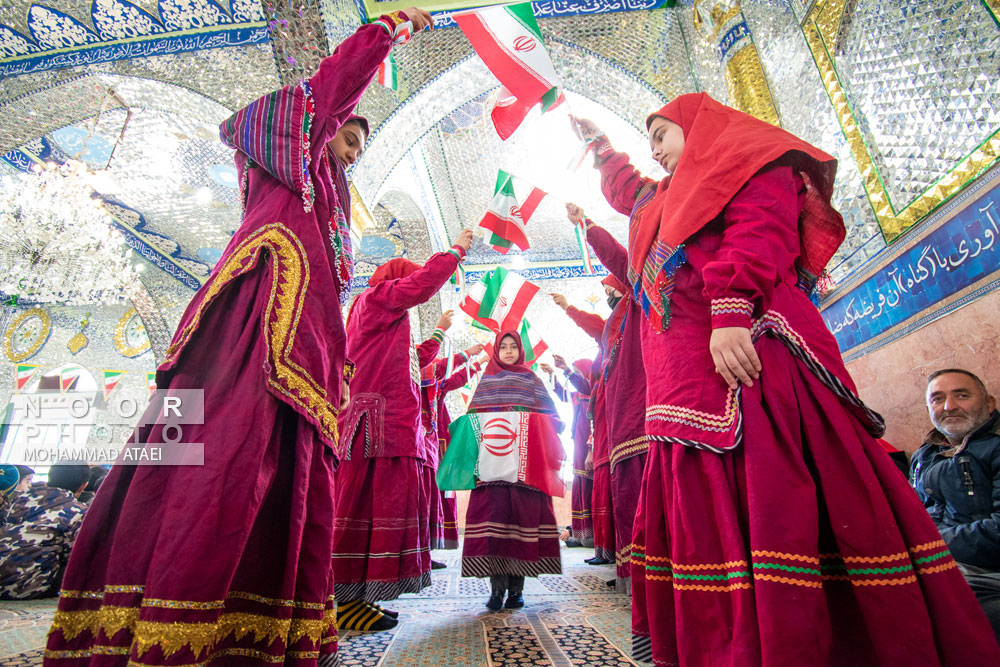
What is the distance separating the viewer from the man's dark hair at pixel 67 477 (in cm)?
303

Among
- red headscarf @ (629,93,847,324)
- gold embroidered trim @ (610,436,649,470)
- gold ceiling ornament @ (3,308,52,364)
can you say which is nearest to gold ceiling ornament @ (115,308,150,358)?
gold ceiling ornament @ (3,308,52,364)

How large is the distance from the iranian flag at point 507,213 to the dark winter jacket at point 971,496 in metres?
2.34

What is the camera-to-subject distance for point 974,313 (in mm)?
1774

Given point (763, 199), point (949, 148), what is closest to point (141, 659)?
point (763, 199)

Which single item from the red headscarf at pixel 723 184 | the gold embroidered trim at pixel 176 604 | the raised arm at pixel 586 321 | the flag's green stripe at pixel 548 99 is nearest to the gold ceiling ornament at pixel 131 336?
the raised arm at pixel 586 321

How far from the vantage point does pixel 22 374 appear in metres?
7.73

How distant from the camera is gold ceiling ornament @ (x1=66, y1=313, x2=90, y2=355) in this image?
816 cm

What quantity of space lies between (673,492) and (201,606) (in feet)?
2.81

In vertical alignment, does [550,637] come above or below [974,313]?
below

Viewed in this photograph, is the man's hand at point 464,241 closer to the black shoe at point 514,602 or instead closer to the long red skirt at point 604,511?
the long red skirt at point 604,511

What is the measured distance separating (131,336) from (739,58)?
9525 mm

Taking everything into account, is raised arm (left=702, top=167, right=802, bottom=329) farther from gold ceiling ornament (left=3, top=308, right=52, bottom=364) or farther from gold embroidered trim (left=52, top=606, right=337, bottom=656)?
gold ceiling ornament (left=3, top=308, right=52, bottom=364)

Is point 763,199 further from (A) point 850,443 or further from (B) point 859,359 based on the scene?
(B) point 859,359

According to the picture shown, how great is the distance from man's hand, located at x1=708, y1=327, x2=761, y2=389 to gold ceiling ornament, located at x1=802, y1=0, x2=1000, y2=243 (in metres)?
1.59
